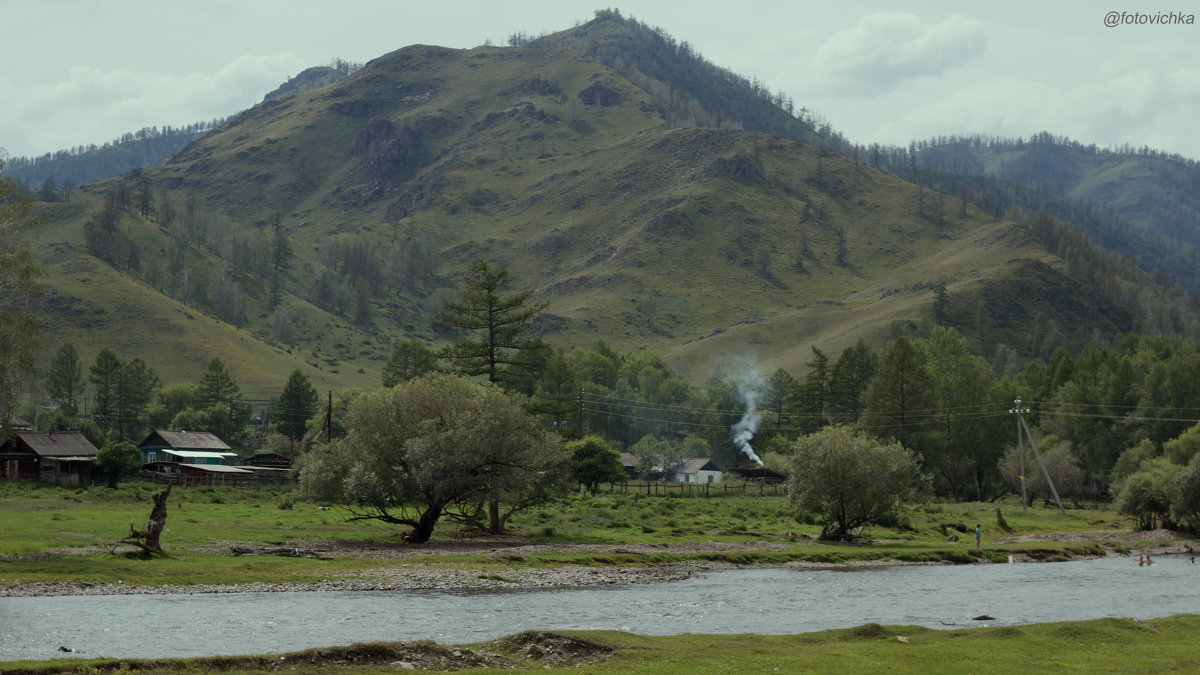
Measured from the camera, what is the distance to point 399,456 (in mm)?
72000

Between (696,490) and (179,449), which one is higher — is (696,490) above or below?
below

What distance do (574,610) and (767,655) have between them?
15.5 metres

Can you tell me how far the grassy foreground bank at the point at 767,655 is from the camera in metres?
29.6

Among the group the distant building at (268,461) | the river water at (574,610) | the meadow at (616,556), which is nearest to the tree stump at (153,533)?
the meadow at (616,556)

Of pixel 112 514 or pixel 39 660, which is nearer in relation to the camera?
pixel 39 660

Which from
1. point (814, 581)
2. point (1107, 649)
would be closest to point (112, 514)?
point (814, 581)

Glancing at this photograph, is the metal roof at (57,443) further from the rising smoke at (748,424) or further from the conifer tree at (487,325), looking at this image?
the rising smoke at (748,424)

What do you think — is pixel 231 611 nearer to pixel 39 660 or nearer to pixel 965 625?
pixel 39 660

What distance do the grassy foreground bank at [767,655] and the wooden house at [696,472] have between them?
5263 inches

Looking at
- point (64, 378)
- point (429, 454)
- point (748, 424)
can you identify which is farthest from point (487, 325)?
point (64, 378)

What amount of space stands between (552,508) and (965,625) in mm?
62051

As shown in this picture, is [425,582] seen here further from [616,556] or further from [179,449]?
[179,449]

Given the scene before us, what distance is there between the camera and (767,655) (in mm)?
32719

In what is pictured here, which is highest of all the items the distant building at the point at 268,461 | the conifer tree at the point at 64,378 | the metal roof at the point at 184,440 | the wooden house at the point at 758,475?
the conifer tree at the point at 64,378
